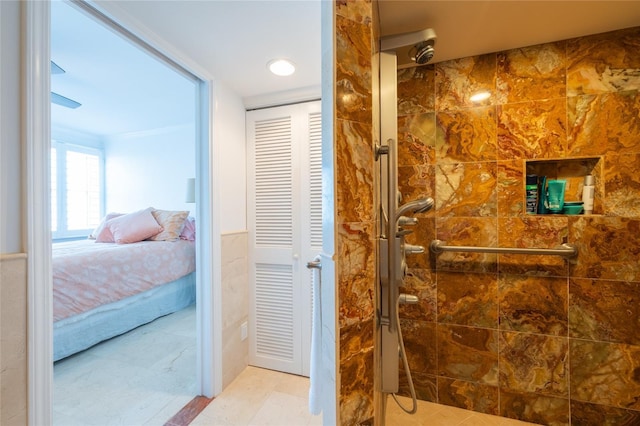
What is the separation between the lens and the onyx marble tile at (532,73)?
4.28 feet

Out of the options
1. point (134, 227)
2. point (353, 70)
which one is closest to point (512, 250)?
point (353, 70)

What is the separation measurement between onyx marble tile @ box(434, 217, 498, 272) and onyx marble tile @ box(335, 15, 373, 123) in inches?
39.8

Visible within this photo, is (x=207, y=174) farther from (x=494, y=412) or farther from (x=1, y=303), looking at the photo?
(x=494, y=412)

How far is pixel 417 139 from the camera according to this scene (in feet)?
4.97

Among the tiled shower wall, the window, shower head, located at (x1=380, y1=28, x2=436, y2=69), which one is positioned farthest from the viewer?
the window

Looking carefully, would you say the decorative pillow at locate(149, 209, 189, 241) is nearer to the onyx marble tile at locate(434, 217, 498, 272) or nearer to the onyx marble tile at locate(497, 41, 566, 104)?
the onyx marble tile at locate(434, 217, 498, 272)

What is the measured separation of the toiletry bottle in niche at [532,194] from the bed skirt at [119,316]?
10.5ft

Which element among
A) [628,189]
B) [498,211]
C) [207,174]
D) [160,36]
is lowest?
[498,211]

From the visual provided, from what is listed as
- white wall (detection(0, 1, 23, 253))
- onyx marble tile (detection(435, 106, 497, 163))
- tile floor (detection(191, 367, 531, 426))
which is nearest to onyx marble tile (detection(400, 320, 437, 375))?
tile floor (detection(191, 367, 531, 426))

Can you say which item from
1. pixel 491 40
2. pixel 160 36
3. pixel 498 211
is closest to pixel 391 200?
pixel 498 211

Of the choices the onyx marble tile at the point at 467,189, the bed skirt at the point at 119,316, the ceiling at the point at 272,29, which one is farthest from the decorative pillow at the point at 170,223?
the onyx marble tile at the point at 467,189

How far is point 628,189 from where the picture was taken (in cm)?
121

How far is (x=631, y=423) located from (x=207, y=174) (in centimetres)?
259

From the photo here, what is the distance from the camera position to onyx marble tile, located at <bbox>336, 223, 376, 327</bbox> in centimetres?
71
